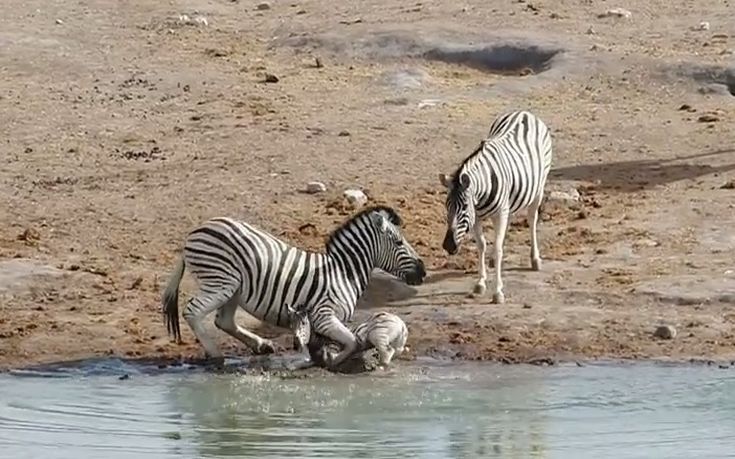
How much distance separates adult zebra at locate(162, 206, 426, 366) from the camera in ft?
37.6

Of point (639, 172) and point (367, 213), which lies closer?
point (367, 213)

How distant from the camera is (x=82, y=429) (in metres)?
9.77

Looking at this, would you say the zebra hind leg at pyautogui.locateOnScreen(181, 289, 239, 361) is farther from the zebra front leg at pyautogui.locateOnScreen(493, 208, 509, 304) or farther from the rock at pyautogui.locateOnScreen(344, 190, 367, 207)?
the rock at pyautogui.locateOnScreen(344, 190, 367, 207)

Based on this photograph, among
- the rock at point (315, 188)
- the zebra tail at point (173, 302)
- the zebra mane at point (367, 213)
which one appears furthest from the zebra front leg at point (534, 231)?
the zebra tail at point (173, 302)

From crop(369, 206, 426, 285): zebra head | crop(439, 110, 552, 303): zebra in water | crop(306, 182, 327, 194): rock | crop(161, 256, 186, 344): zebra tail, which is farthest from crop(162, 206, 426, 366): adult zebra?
crop(306, 182, 327, 194): rock

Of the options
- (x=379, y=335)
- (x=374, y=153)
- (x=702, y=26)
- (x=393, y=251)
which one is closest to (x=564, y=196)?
(x=374, y=153)

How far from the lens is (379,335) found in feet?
36.9

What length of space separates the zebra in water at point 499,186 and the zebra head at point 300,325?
1355 mm

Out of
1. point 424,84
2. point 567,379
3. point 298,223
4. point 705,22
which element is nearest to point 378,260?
point 567,379

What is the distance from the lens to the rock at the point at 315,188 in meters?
14.9

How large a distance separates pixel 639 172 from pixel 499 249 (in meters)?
3.55

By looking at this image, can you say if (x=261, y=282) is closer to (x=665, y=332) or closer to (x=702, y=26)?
(x=665, y=332)

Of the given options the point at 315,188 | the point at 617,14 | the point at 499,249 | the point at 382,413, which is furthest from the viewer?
the point at 617,14

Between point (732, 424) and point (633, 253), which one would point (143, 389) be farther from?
point (633, 253)
